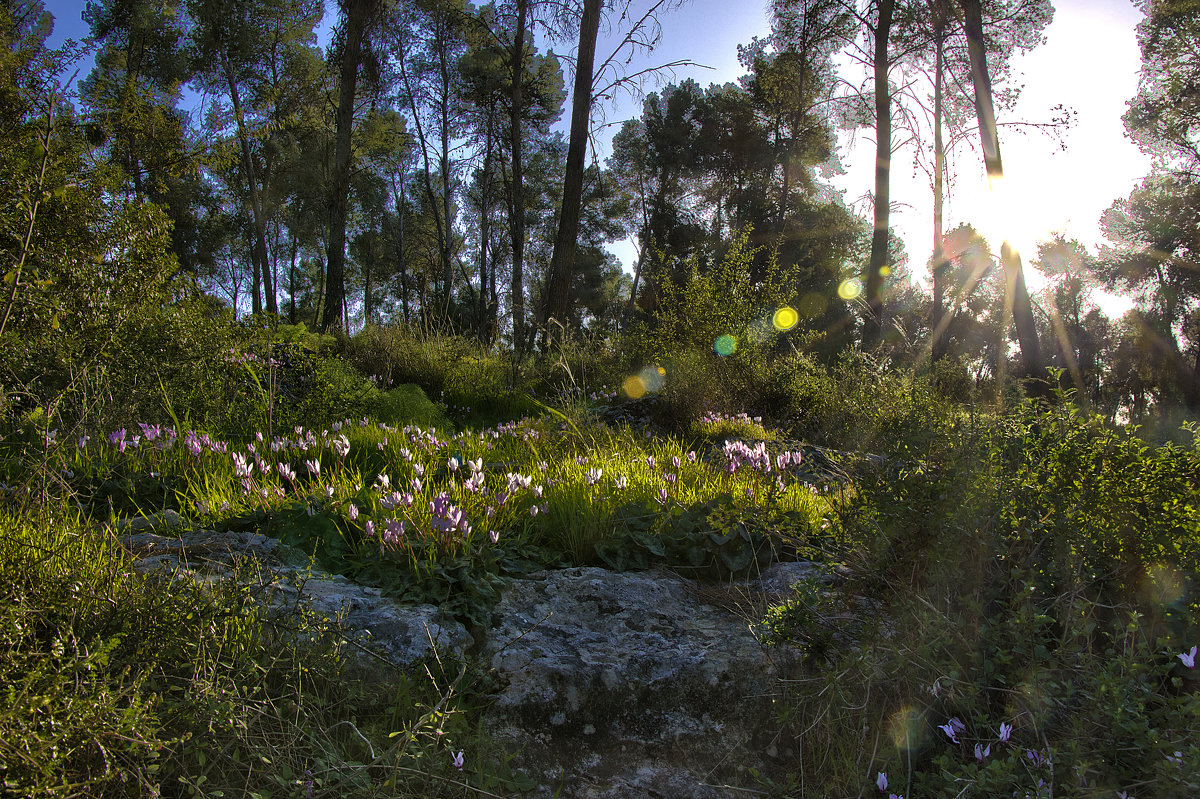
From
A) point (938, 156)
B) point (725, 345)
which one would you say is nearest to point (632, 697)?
point (725, 345)

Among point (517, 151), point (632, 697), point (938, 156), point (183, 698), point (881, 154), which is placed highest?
point (517, 151)

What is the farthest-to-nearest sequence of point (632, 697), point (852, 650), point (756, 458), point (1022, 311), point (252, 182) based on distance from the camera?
point (252, 182), point (1022, 311), point (756, 458), point (632, 697), point (852, 650)

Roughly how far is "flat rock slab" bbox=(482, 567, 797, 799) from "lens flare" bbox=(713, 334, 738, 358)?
525 centimetres

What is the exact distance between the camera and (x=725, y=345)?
729cm

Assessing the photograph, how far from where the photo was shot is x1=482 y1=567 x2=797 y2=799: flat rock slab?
1716mm

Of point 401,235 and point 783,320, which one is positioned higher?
point 401,235

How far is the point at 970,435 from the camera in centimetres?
213

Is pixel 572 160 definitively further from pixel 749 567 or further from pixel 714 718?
pixel 714 718

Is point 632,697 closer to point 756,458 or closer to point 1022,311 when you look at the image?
point 756,458

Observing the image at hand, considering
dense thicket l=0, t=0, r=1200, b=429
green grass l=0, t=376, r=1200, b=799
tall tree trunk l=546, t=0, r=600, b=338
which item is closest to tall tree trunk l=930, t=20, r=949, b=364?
dense thicket l=0, t=0, r=1200, b=429

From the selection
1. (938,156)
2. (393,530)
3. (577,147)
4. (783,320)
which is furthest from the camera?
(938,156)

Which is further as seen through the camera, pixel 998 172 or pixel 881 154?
pixel 881 154

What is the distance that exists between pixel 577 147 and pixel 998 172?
6.55m

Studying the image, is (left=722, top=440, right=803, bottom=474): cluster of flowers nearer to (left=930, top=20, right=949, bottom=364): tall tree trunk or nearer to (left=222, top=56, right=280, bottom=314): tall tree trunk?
(left=930, top=20, right=949, bottom=364): tall tree trunk
